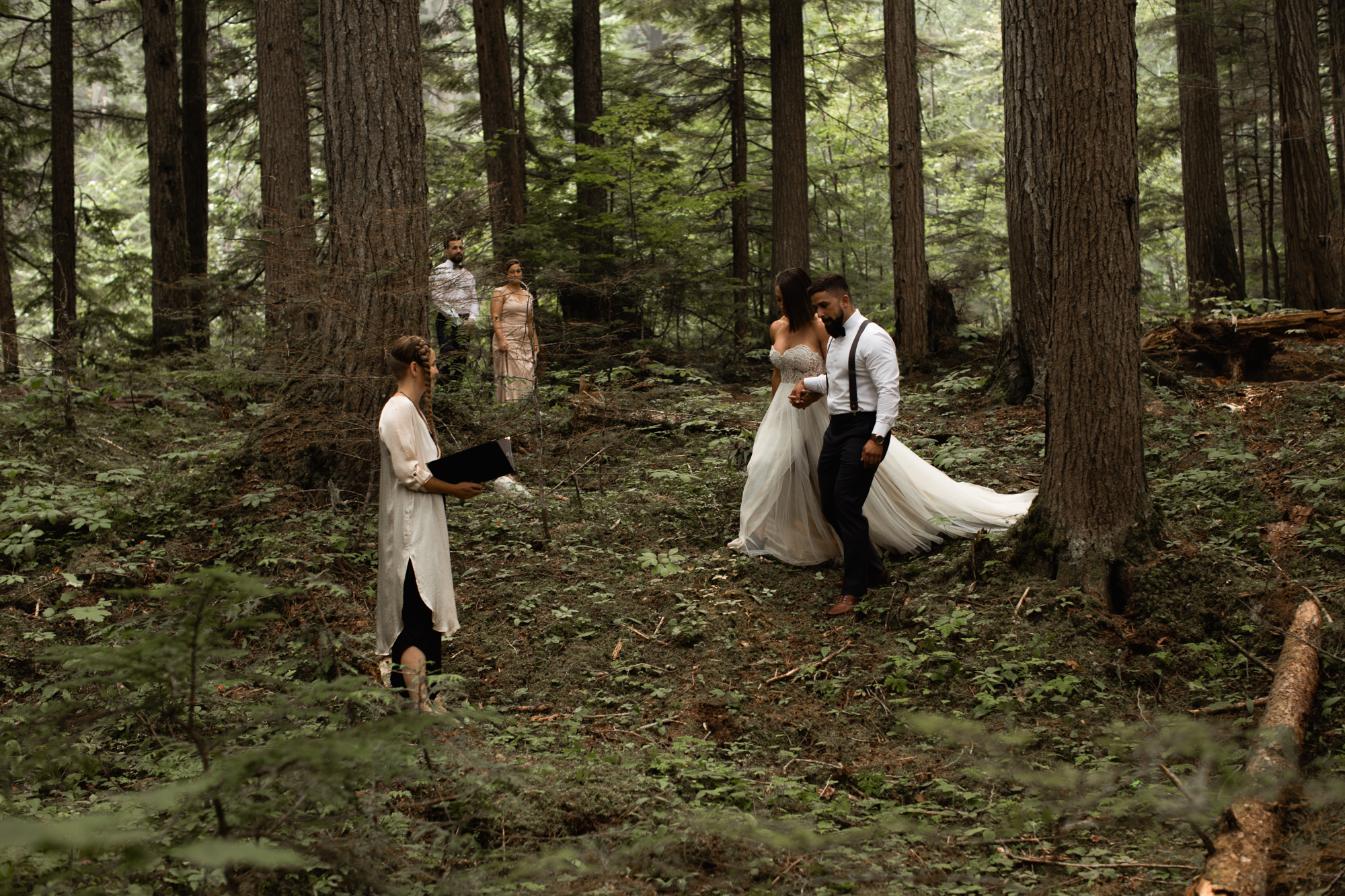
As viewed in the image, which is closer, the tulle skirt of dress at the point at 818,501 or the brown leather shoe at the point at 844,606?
the brown leather shoe at the point at 844,606

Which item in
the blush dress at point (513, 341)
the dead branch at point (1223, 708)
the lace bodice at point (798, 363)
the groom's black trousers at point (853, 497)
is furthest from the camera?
the blush dress at point (513, 341)

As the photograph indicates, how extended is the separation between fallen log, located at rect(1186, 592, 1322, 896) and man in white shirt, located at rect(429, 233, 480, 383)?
602 centimetres

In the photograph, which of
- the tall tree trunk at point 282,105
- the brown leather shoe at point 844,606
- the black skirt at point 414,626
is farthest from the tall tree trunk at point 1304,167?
the tall tree trunk at point 282,105

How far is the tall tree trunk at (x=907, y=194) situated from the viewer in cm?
1271

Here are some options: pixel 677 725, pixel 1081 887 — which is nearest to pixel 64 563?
pixel 677 725

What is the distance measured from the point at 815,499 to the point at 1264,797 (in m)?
4.18

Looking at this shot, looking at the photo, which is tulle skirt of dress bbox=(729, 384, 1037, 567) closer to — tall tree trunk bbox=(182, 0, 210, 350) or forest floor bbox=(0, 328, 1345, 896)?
forest floor bbox=(0, 328, 1345, 896)

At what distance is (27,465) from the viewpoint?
7512 mm

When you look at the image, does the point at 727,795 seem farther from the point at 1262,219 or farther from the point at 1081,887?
the point at 1262,219

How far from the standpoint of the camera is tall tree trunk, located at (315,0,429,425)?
7105mm

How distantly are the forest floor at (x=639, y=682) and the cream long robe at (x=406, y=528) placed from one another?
13.4 inches

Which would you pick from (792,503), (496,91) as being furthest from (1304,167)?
(496,91)

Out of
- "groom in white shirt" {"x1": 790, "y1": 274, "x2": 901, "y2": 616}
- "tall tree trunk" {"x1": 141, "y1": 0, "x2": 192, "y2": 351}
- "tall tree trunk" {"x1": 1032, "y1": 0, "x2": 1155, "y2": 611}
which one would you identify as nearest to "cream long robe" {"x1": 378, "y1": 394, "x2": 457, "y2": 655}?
"groom in white shirt" {"x1": 790, "y1": 274, "x2": 901, "y2": 616}

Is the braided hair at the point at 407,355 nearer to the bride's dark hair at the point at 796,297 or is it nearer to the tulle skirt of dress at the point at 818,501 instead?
the bride's dark hair at the point at 796,297
